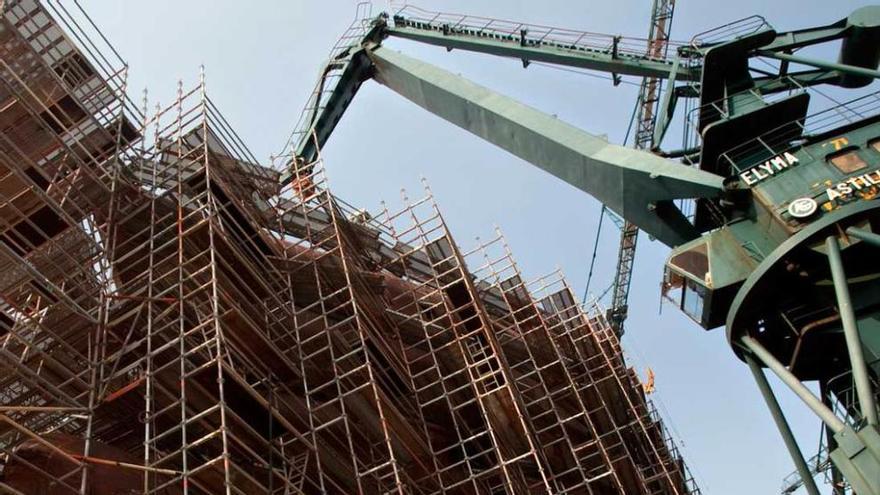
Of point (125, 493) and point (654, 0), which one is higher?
point (654, 0)

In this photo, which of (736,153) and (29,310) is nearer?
(29,310)

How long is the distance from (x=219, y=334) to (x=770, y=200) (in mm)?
8474

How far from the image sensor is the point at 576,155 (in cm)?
1780

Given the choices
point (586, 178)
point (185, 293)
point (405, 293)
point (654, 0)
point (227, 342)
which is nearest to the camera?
point (227, 342)

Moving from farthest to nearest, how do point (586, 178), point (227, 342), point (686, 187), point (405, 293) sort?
point (405, 293) → point (586, 178) → point (686, 187) → point (227, 342)

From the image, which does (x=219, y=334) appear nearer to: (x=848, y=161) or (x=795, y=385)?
(x=795, y=385)

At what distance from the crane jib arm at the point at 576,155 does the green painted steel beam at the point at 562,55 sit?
7.19 ft

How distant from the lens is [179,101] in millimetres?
18531

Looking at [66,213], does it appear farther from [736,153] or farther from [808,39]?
[808,39]

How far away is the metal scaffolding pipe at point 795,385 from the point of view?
12.0m

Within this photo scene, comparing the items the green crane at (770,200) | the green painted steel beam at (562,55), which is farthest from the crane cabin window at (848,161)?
the green painted steel beam at (562,55)

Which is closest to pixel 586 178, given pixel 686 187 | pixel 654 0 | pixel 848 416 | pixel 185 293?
pixel 686 187

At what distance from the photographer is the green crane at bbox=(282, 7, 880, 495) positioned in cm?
1320

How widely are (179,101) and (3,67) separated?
5177mm
